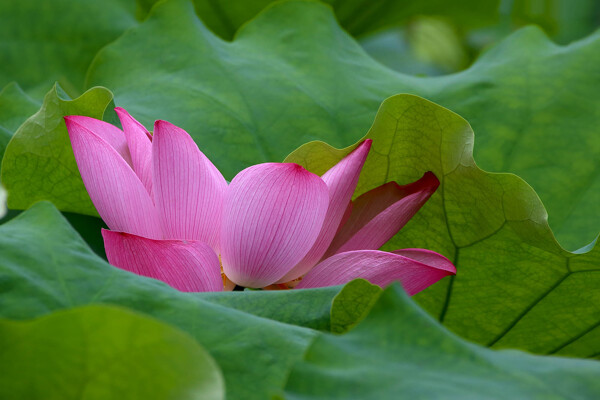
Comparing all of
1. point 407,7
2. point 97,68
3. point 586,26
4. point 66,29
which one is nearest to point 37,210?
point 97,68

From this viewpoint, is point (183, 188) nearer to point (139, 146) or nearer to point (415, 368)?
point (139, 146)

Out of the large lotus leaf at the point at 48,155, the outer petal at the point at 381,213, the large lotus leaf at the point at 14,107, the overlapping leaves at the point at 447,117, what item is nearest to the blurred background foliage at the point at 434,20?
the overlapping leaves at the point at 447,117

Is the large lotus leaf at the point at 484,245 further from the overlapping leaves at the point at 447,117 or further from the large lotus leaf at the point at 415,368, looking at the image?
the large lotus leaf at the point at 415,368

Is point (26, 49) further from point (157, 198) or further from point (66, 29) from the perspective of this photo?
point (157, 198)

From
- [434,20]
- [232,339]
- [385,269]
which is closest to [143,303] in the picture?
[232,339]

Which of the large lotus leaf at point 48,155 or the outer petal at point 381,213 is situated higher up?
the large lotus leaf at point 48,155
